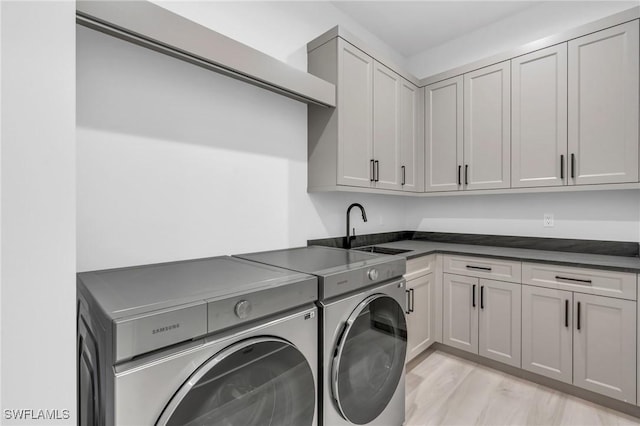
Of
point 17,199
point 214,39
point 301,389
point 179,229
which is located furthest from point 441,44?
point 17,199

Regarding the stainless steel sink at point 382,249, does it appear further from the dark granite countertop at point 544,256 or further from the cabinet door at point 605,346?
the cabinet door at point 605,346

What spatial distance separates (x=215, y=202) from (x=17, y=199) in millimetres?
1092

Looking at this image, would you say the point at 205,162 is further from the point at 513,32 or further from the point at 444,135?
the point at 513,32

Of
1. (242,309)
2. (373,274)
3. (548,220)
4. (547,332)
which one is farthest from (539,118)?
(242,309)

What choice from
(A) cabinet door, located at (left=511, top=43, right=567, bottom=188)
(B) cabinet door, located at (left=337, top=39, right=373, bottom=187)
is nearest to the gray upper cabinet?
(B) cabinet door, located at (left=337, top=39, right=373, bottom=187)

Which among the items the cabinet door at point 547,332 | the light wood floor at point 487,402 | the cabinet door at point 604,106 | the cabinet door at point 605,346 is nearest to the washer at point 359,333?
the light wood floor at point 487,402

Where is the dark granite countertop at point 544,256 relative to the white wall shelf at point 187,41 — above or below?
below

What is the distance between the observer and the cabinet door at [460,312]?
2406 millimetres

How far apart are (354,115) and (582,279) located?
182 centimetres

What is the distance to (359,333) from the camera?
1431 mm

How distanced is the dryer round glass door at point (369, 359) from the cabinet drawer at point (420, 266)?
1.96 feet

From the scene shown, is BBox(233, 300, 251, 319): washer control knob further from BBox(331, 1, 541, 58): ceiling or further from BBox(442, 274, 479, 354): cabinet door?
BBox(331, 1, 541, 58): ceiling

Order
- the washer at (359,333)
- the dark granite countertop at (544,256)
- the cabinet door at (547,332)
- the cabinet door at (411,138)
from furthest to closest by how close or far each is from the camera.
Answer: the cabinet door at (411,138) < the cabinet door at (547,332) < the dark granite countertop at (544,256) < the washer at (359,333)

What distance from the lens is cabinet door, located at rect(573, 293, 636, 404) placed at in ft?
5.98
